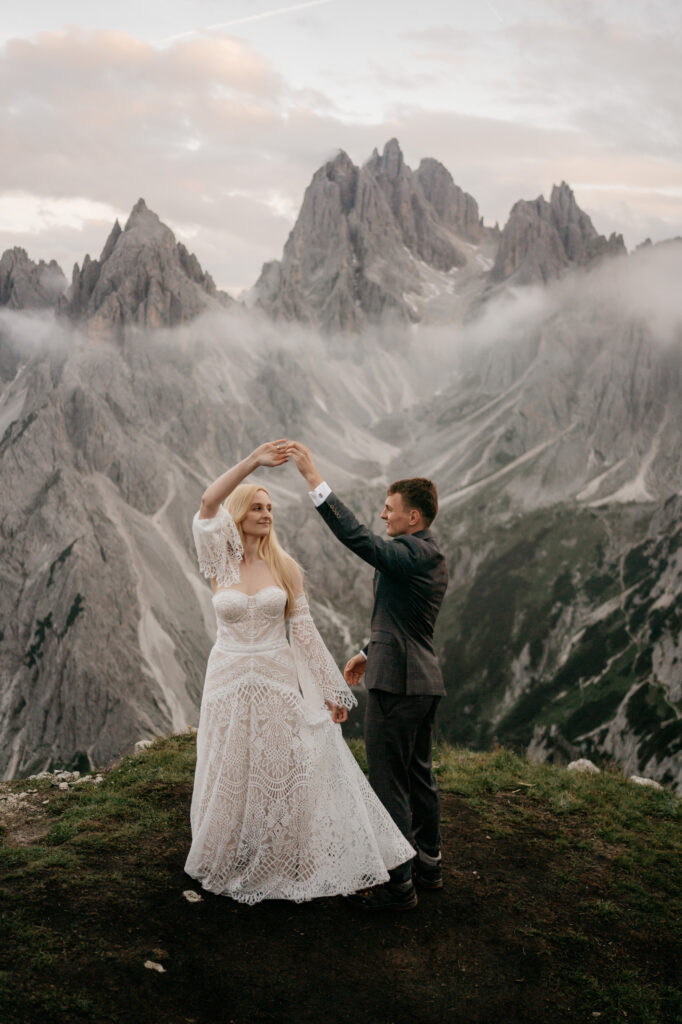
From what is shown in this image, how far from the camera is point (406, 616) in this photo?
879cm

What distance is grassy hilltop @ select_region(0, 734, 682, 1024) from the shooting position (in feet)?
23.5

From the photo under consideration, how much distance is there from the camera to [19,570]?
540ft

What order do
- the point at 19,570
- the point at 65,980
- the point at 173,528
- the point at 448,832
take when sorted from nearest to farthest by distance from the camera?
1. the point at 65,980
2. the point at 448,832
3. the point at 19,570
4. the point at 173,528

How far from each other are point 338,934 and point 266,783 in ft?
5.42

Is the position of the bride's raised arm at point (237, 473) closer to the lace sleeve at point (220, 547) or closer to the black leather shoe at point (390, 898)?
the lace sleeve at point (220, 547)

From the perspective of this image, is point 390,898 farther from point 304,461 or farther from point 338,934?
point 304,461

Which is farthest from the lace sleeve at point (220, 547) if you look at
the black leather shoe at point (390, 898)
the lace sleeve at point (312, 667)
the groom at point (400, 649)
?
the black leather shoe at point (390, 898)

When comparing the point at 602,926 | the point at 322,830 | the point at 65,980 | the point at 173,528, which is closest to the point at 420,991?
the point at 322,830

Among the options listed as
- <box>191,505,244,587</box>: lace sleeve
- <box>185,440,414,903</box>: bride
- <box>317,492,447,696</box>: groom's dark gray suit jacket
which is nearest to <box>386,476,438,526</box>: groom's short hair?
<box>317,492,447,696</box>: groom's dark gray suit jacket

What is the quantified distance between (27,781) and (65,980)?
739 cm

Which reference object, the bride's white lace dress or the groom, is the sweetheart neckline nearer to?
the bride's white lace dress

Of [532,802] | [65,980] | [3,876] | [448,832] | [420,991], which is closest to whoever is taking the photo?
[65,980]

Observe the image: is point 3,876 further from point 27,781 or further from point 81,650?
point 81,650

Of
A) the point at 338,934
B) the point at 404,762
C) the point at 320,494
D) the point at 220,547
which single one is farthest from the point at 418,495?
the point at 338,934
